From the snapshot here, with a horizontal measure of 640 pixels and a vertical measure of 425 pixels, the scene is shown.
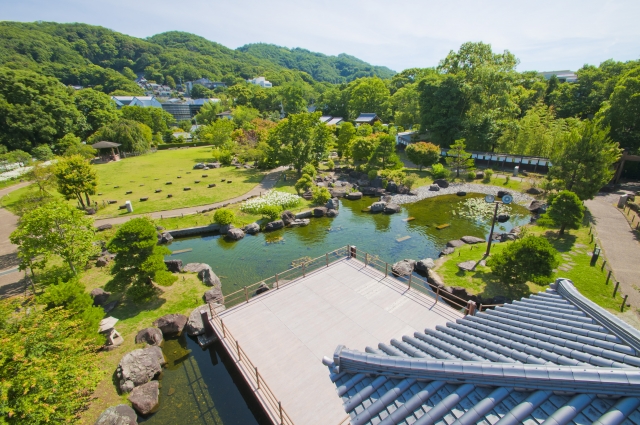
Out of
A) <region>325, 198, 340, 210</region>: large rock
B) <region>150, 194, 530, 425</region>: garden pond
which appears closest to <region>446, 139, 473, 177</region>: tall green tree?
<region>150, 194, 530, 425</region>: garden pond

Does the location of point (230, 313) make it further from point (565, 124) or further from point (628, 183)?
point (565, 124)

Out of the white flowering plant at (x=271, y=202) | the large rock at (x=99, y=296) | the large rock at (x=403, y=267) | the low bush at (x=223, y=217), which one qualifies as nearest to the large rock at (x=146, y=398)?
the large rock at (x=99, y=296)

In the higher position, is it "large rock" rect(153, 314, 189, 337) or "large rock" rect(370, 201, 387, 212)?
"large rock" rect(370, 201, 387, 212)

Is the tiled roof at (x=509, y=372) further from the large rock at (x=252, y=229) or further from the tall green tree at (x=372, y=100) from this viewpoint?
the tall green tree at (x=372, y=100)

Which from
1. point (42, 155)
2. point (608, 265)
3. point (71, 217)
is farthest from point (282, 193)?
point (42, 155)

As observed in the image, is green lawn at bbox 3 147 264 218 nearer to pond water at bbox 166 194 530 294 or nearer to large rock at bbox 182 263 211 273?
pond water at bbox 166 194 530 294
